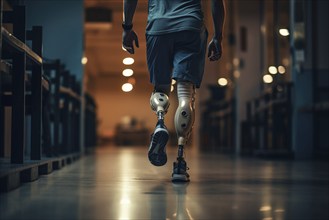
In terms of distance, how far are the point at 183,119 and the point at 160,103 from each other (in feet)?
0.55

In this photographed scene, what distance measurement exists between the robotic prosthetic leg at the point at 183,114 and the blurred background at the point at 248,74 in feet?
2.84

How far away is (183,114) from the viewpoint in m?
3.27

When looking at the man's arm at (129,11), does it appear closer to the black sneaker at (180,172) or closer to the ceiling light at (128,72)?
the black sneaker at (180,172)

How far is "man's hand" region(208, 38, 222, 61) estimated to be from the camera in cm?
343

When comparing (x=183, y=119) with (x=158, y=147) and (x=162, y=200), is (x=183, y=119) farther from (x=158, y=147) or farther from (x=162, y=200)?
(x=162, y=200)

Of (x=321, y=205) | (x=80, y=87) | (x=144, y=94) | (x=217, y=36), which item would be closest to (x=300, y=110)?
(x=80, y=87)

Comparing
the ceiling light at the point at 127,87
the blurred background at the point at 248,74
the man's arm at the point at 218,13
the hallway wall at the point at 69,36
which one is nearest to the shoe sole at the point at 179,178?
the man's arm at the point at 218,13

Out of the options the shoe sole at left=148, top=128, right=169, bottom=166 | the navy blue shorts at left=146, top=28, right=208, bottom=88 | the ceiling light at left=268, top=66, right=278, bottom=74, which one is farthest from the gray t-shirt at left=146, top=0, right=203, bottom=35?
the ceiling light at left=268, top=66, right=278, bottom=74

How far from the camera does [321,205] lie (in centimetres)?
212

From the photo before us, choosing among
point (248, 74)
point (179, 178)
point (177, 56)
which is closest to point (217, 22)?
point (177, 56)

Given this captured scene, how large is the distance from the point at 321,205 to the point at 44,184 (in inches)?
51.7

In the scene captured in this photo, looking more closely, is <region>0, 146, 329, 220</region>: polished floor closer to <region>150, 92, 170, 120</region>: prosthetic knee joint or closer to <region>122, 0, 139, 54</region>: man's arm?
<region>150, 92, 170, 120</region>: prosthetic knee joint

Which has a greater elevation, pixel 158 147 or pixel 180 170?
pixel 158 147

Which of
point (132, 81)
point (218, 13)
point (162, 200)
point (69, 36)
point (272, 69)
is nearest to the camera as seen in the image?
point (162, 200)
